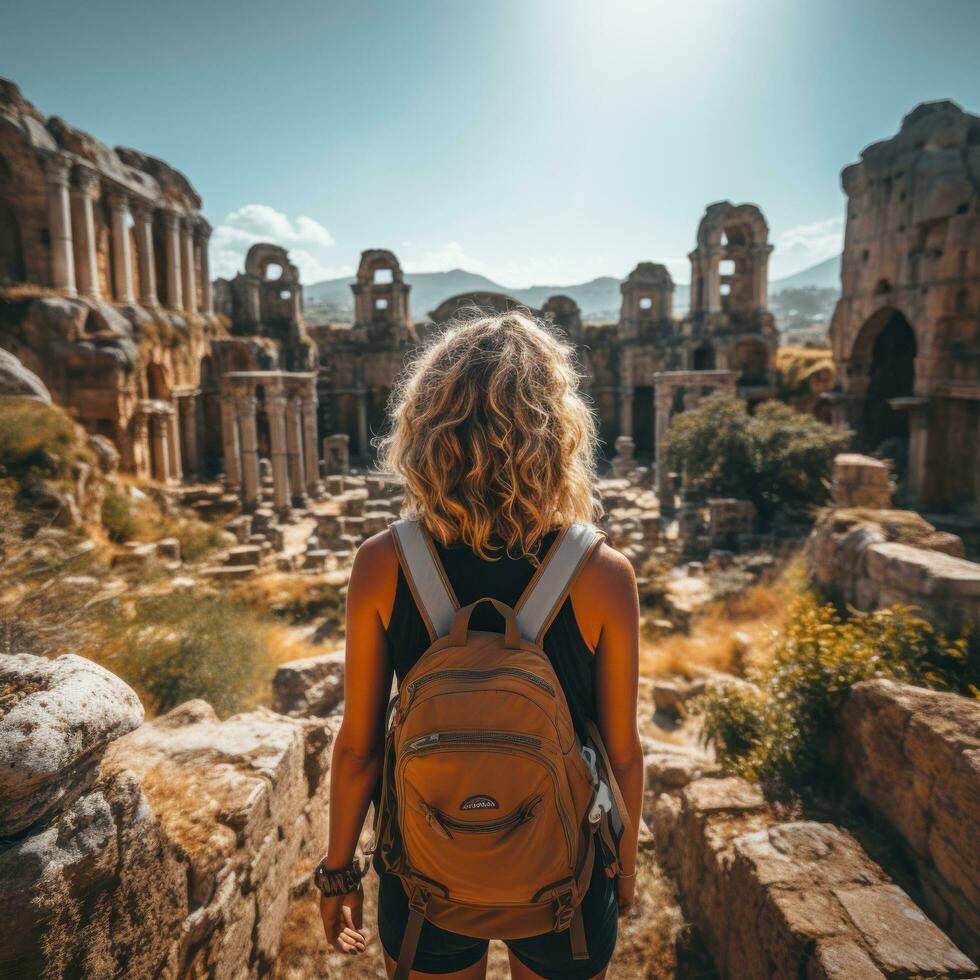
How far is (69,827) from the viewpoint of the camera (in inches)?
66.4

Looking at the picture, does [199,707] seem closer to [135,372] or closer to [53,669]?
[53,669]

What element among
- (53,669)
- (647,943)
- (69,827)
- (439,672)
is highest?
(439,672)

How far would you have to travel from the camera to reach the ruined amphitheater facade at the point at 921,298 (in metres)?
12.9

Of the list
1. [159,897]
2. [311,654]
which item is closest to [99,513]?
[311,654]

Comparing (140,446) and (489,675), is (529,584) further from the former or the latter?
(140,446)

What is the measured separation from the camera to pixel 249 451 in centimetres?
1608

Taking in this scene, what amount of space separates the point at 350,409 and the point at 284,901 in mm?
26007

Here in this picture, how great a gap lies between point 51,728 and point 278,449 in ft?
50.6

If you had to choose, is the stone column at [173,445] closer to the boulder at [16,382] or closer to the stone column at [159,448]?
the stone column at [159,448]

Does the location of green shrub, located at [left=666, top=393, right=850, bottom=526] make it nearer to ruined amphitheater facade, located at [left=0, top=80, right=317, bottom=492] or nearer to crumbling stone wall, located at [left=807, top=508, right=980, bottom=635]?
crumbling stone wall, located at [left=807, top=508, right=980, bottom=635]

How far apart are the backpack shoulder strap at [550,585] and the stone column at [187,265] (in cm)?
2501

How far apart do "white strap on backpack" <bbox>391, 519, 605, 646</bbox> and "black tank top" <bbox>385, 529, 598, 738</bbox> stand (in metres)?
0.03

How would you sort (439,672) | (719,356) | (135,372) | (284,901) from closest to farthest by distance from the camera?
(439,672) < (284,901) < (135,372) < (719,356)

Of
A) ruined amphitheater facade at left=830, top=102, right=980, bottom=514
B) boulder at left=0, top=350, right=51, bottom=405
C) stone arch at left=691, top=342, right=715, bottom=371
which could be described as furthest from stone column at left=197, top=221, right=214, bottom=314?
ruined amphitheater facade at left=830, top=102, right=980, bottom=514
